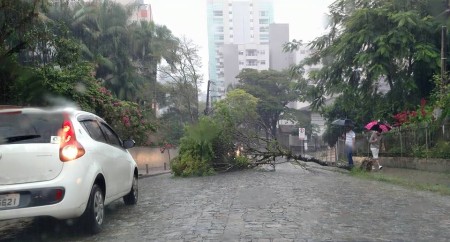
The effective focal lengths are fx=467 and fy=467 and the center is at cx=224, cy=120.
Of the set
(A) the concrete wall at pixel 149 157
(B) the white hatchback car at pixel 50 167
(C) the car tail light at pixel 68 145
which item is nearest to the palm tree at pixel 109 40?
(A) the concrete wall at pixel 149 157

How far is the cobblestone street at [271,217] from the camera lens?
568 centimetres

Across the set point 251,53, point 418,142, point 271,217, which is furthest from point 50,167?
Result: point 251,53

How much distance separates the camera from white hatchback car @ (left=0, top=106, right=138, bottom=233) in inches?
209

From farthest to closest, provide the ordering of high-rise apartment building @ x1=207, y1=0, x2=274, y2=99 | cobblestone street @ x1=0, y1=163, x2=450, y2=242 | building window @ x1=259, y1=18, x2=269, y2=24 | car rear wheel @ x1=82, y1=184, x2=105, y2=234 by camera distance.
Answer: building window @ x1=259, y1=18, x2=269, y2=24 < high-rise apartment building @ x1=207, y1=0, x2=274, y2=99 < car rear wheel @ x1=82, y1=184, x2=105, y2=234 < cobblestone street @ x1=0, y1=163, x2=450, y2=242

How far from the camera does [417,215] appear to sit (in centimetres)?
709

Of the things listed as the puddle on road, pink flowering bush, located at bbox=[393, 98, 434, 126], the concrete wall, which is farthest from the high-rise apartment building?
the puddle on road

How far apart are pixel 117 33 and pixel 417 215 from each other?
36489 mm

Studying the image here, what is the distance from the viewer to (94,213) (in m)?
5.90

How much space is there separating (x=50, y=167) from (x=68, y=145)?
346mm

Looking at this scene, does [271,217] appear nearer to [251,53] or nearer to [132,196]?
[132,196]

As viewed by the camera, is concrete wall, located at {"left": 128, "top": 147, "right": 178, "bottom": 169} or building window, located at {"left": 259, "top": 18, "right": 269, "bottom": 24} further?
building window, located at {"left": 259, "top": 18, "right": 269, "bottom": 24}

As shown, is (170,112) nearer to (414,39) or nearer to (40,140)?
(414,39)

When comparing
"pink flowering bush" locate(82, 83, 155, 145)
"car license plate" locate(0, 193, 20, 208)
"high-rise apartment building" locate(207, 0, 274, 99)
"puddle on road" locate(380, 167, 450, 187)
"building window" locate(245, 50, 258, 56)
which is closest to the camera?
"car license plate" locate(0, 193, 20, 208)

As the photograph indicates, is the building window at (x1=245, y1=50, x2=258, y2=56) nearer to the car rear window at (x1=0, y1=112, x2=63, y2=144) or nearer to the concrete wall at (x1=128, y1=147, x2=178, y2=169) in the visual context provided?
the concrete wall at (x1=128, y1=147, x2=178, y2=169)
